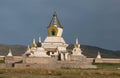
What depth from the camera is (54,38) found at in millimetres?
65688

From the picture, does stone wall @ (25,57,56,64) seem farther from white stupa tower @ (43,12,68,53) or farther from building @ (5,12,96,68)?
white stupa tower @ (43,12,68,53)

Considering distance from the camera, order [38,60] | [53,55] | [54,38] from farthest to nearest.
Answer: [54,38], [53,55], [38,60]

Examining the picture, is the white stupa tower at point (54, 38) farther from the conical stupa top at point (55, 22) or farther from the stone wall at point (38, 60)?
the stone wall at point (38, 60)

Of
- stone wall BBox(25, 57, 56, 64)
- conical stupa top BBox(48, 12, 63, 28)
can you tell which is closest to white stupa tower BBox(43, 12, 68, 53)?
conical stupa top BBox(48, 12, 63, 28)

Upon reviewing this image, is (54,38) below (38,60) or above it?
above

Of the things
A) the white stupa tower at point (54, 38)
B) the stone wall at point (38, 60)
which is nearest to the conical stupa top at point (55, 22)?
the white stupa tower at point (54, 38)

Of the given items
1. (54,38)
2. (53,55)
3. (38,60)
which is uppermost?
(54,38)

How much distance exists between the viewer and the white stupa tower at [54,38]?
63.8 m

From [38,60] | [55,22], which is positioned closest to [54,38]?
[55,22]

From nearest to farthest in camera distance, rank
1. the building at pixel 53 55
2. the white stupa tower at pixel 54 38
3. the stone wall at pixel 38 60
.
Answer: the building at pixel 53 55
the stone wall at pixel 38 60
the white stupa tower at pixel 54 38

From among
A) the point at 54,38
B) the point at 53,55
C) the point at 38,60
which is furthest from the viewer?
the point at 54,38

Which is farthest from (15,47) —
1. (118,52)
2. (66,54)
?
(66,54)

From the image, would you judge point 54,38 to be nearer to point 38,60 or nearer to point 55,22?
point 55,22

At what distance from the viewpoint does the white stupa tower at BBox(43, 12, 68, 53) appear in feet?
209
